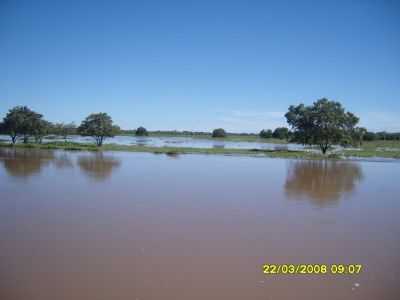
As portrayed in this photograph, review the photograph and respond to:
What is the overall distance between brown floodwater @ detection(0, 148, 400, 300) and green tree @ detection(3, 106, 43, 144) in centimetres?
2724

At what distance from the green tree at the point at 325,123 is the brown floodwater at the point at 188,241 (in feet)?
79.7

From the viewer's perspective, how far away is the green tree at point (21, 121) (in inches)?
1435

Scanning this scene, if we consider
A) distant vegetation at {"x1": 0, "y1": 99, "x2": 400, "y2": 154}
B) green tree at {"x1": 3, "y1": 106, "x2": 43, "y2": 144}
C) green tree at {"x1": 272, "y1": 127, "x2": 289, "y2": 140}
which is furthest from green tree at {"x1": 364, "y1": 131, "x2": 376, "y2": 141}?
green tree at {"x1": 3, "y1": 106, "x2": 43, "y2": 144}

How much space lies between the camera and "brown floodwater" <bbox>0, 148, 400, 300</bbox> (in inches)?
197

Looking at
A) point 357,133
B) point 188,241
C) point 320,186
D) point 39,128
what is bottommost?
point 188,241

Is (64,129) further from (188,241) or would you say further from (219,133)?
(219,133)

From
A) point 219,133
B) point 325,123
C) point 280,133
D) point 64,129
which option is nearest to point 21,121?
point 64,129

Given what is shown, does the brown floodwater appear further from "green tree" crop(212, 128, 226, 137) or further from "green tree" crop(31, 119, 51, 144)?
"green tree" crop(212, 128, 226, 137)

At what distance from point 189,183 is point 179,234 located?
7.24m
